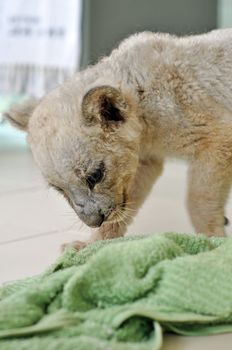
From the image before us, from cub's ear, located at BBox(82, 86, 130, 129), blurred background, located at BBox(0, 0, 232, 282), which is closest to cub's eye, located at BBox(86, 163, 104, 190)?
cub's ear, located at BBox(82, 86, 130, 129)

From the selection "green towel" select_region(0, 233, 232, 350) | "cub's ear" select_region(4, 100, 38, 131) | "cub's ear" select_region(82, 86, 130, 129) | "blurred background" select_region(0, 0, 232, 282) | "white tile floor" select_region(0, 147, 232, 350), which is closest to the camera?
"green towel" select_region(0, 233, 232, 350)

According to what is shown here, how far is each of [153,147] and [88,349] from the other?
1064 millimetres

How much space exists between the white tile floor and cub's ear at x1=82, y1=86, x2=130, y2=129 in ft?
1.56

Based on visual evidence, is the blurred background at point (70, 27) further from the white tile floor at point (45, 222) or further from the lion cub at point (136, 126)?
the lion cub at point (136, 126)

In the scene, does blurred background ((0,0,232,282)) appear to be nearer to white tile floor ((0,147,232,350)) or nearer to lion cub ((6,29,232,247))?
white tile floor ((0,147,232,350))

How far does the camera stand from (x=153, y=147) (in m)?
2.25

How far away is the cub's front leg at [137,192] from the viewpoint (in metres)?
2.32

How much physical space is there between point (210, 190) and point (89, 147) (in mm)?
434

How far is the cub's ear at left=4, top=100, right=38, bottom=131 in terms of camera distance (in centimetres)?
231

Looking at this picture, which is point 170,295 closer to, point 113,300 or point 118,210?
point 113,300

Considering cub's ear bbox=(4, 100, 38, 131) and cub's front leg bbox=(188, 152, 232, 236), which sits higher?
cub's ear bbox=(4, 100, 38, 131)

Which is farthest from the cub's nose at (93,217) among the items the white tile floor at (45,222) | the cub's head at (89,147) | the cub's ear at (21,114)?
the cub's ear at (21,114)

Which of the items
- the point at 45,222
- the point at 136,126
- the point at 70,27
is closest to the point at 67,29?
the point at 70,27

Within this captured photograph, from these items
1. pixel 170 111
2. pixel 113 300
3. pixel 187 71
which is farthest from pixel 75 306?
pixel 187 71
